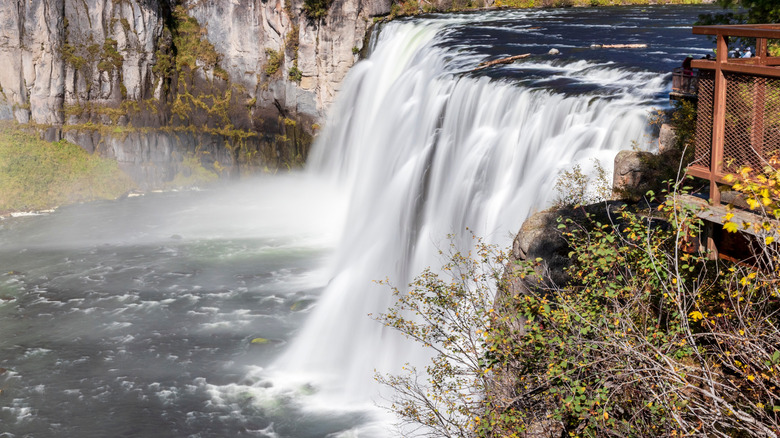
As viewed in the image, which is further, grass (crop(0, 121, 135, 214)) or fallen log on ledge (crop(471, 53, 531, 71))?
grass (crop(0, 121, 135, 214))

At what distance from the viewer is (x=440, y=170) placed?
27.4 meters

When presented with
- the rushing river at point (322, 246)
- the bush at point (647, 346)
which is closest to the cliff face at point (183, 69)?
the rushing river at point (322, 246)

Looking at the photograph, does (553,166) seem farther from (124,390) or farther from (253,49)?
(253,49)

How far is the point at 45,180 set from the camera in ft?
139

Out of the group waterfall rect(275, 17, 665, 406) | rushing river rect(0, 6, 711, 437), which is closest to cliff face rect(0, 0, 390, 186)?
rushing river rect(0, 6, 711, 437)

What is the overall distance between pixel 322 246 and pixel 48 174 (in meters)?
A: 17.7

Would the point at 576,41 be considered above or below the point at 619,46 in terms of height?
above

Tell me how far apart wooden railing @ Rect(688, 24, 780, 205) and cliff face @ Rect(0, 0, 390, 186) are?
104ft

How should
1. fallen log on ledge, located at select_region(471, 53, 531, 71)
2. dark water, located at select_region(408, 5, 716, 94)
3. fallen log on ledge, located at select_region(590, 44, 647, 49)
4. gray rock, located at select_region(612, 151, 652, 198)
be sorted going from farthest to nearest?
fallen log on ledge, located at select_region(590, 44, 647, 49), fallen log on ledge, located at select_region(471, 53, 531, 71), dark water, located at select_region(408, 5, 716, 94), gray rock, located at select_region(612, 151, 652, 198)

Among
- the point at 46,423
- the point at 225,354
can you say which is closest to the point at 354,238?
the point at 225,354

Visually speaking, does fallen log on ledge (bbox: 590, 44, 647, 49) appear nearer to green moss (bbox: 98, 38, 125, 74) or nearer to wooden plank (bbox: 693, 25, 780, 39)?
wooden plank (bbox: 693, 25, 780, 39)

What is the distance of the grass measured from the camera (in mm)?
41719

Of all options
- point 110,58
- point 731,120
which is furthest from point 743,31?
point 110,58

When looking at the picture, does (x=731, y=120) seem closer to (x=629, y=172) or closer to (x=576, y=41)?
(x=629, y=172)
